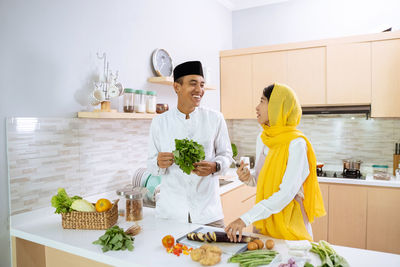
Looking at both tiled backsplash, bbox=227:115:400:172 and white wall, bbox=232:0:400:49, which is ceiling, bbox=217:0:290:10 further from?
tiled backsplash, bbox=227:115:400:172

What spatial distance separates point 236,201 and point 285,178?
1697 millimetres

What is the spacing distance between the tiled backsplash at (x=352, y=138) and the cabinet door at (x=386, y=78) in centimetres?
34

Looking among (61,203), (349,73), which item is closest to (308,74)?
(349,73)

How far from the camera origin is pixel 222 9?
4.26m

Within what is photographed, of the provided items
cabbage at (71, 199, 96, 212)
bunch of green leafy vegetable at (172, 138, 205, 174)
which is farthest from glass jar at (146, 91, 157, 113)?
cabbage at (71, 199, 96, 212)

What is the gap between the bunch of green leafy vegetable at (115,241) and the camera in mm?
1479

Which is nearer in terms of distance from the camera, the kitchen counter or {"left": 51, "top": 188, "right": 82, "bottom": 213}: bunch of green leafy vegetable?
the kitchen counter

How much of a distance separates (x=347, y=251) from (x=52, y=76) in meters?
1.98

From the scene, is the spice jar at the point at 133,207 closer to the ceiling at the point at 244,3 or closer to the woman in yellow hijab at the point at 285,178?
the woman in yellow hijab at the point at 285,178

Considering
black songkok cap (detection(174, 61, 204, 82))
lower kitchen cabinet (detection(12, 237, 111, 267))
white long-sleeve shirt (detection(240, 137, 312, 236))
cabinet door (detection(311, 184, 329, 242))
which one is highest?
black songkok cap (detection(174, 61, 204, 82))

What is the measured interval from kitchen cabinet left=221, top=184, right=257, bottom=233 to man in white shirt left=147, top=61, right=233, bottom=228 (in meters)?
0.81

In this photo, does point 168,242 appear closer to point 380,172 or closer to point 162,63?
point 162,63

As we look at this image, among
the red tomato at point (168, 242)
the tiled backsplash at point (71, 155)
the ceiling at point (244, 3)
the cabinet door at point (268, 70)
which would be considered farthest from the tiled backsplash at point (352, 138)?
the red tomato at point (168, 242)

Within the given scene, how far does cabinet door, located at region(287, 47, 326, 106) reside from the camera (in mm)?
3680
